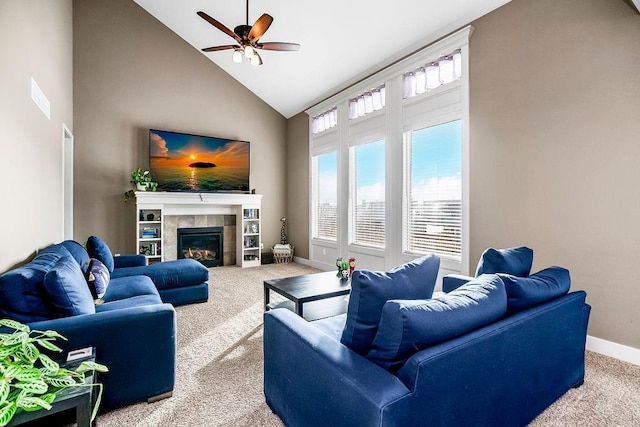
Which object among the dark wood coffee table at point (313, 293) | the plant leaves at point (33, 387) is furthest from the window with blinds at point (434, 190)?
the plant leaves at point (33, 387)

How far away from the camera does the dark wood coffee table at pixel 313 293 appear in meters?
2.66

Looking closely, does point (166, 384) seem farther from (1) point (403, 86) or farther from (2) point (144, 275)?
(1) point (403, 86)

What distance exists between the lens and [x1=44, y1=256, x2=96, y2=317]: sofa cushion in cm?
174

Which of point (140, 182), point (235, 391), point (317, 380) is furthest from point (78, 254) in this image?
point (317, 380)

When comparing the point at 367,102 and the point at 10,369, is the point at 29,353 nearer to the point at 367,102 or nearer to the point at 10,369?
the point at 10,369

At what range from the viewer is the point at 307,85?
5633 millimetres

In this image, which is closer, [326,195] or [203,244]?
[326,195]

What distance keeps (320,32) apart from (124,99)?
351cm

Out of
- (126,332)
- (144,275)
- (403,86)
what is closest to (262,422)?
(126,332)

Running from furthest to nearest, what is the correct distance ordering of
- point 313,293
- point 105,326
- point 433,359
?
point 313,293
point 105,326
point 433,359

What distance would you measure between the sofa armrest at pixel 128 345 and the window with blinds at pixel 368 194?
3.31m

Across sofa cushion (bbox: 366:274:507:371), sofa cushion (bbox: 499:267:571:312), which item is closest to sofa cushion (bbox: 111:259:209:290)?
sofa cushion (bbox: 366:274:507:371)

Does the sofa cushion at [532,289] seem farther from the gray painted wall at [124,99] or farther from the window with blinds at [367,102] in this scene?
the gray painted wall at [124,99]

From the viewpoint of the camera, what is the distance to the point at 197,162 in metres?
5.82
